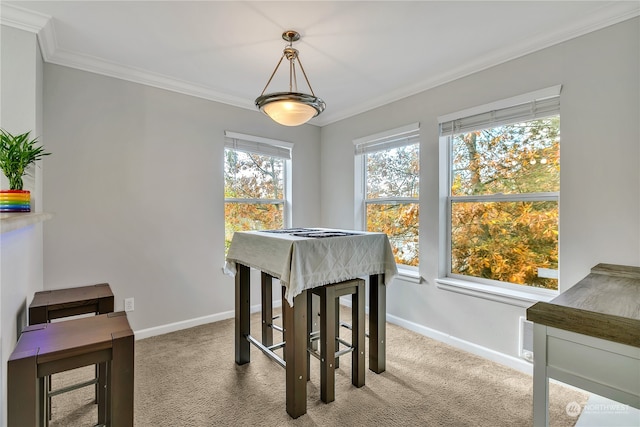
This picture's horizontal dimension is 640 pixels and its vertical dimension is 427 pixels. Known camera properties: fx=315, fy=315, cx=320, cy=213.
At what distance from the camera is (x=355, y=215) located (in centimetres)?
376

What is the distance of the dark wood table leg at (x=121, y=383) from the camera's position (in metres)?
1.30

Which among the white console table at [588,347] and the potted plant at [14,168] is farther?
the potted plant at [14,168]

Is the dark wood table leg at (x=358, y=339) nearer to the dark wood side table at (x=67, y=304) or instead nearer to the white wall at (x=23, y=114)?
the dark wood side table at (x=67, y=304)

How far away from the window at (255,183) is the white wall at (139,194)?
0.13m

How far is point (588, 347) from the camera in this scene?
1036 millimetres

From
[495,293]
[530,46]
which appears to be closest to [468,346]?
[495,293]

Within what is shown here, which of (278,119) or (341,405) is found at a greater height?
(278,119)

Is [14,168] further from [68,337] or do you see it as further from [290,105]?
[290,105]

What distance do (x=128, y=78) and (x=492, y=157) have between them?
3.23m

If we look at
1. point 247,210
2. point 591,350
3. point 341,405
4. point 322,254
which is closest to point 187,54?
point 247,210

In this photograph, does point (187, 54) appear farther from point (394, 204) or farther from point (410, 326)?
point (410, 326)

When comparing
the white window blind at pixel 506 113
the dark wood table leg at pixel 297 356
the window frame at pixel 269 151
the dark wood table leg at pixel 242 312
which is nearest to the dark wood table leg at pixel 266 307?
the dark wood table leg at pixel 242 312

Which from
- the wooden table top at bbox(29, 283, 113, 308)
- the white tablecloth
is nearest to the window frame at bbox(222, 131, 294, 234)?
the white tablecloth

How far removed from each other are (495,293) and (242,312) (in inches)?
77.7
